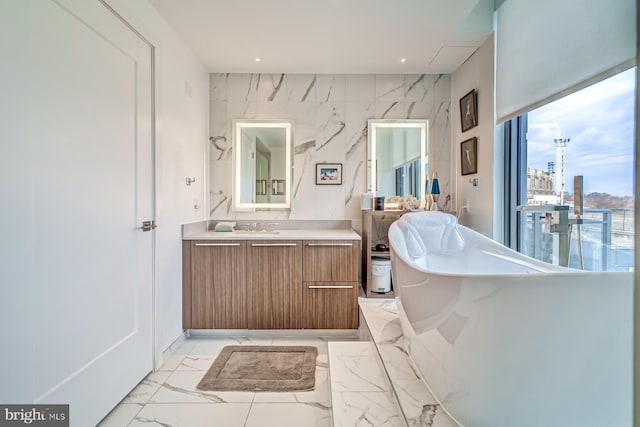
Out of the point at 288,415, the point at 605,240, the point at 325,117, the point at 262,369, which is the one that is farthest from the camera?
the point at 325,117

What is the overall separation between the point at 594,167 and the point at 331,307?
2.00 meters

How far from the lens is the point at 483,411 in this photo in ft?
3.60

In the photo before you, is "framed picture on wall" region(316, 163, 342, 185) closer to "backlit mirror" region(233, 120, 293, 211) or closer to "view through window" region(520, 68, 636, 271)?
"backlit mirror" region(233, 120, 293, 211)

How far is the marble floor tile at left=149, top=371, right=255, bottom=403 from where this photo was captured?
1858 mm

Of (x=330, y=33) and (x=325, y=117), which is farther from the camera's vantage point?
(x=325, y=117)

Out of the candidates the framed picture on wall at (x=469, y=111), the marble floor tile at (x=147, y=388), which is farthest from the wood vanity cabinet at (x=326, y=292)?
the framed picture on wall at (x=469, y=111)

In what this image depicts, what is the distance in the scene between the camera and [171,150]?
7.86ft

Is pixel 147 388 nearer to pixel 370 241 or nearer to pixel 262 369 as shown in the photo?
pixel 262 369

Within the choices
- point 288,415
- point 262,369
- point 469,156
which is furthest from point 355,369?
point 469,156

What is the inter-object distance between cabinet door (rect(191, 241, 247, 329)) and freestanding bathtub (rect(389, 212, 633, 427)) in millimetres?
1776

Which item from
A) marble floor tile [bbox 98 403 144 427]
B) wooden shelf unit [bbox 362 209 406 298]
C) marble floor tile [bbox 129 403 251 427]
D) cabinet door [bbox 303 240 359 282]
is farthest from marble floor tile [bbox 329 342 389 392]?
marble floor tile [bbox 98 403 144 427]

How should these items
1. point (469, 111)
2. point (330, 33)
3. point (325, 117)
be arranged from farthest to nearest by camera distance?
point (325, 117), point (469, 111), point (330, 33)

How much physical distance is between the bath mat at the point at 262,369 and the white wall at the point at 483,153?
1.76m

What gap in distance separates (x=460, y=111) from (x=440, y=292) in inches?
93.0
